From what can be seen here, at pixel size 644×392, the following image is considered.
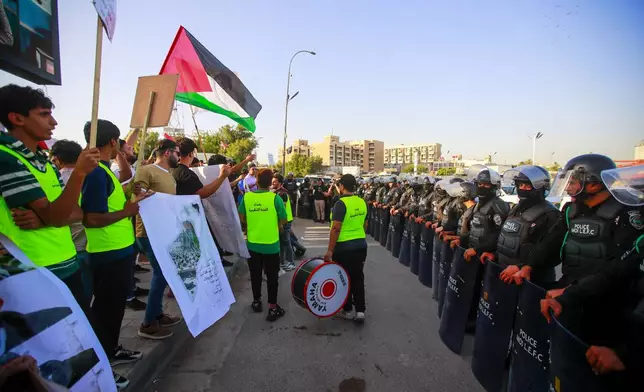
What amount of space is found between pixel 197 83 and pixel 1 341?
4.03 metres

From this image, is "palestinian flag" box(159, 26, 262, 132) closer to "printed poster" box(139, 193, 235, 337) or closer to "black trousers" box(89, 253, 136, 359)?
"printed poster" box(139, 193, 235, 337)

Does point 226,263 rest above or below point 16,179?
below

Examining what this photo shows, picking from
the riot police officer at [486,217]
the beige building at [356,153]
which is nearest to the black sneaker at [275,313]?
the riot police officer at [486,217]

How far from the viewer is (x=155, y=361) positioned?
313 cm

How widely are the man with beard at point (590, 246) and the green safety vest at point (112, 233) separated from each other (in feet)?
10.5

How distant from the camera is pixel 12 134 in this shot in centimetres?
191

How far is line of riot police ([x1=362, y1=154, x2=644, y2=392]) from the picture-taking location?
1.68m

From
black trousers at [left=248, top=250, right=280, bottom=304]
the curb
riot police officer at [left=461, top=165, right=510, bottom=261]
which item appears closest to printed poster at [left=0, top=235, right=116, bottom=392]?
the curb

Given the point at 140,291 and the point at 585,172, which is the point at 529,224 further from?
the point at 140,291

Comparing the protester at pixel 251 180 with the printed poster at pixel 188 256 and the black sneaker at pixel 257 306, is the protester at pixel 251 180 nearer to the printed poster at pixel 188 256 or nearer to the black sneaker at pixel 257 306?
the black sneaker at pixel 257 306

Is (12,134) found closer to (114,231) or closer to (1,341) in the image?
(114,231)

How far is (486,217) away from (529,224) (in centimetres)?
68

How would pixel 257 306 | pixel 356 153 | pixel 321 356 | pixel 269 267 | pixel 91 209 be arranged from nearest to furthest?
1. pixel 91 209
2. pixel 321 356
3. pixel 269 267
4. pixel 257 306
5. pixel 356 153

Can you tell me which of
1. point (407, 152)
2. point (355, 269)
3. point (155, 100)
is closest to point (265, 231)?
point (355, 269)
